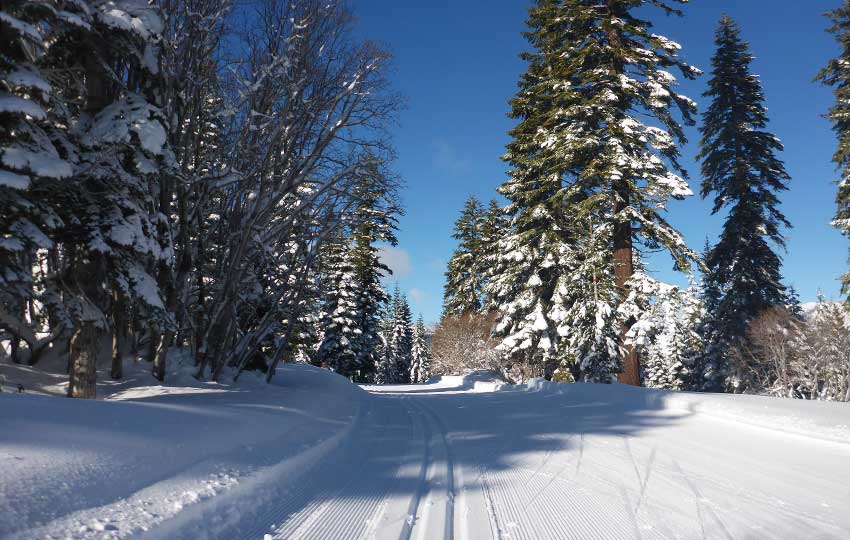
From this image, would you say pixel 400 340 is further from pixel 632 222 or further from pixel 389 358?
pixel 632 222

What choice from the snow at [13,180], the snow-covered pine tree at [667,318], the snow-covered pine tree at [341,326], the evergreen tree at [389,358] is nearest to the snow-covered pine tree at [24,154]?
the snow at [13,180]

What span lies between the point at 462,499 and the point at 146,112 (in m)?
7.02

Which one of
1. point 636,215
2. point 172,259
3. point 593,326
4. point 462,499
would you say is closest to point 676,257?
point 636,215

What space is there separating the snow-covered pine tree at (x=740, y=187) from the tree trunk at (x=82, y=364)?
24.2m

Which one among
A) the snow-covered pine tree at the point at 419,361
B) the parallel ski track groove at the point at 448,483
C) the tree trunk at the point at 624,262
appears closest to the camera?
the parallel ski track groove at the point at 448,483

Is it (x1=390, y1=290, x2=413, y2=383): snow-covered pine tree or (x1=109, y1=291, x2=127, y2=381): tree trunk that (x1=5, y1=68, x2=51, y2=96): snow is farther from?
(x1=390, y1=290, x2=413, y2=383): snow-covered pine tree

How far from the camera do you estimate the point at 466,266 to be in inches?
1363

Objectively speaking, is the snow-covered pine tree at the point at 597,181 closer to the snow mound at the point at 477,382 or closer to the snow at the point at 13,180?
the snow mound at the point at 477,382

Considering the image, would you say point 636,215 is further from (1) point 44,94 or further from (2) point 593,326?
(1) point 44,94

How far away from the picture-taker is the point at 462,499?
12.4 ft

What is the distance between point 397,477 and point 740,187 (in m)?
23.4

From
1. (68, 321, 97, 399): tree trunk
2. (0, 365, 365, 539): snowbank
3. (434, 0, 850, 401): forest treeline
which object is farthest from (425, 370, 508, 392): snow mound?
(68, 321, 97, 399): tree trunk

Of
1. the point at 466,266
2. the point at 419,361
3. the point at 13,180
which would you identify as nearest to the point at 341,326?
the point at 466,266

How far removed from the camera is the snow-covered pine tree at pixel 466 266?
3147cm
